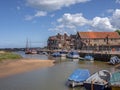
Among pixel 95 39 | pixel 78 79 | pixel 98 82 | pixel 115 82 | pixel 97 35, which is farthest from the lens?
pixel 97 35

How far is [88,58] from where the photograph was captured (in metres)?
73.5

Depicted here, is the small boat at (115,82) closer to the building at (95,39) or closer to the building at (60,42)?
the building at (95,39)

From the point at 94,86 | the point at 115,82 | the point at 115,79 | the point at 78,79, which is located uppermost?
the point at 115,79

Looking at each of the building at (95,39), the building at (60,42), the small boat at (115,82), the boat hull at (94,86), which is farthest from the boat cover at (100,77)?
the building at (60,42)

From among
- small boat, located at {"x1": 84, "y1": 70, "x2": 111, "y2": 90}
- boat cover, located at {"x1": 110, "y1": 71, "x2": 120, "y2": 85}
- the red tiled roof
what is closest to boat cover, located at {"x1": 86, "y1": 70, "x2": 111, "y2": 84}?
small boat, located at {"x1": 84, "y1": 70, "x2": 111, "y2": 90}

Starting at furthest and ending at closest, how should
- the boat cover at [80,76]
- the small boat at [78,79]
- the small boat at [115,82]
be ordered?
the boat cover at [80,76] < the small boat at [78,79] < the small boat at [115,82]

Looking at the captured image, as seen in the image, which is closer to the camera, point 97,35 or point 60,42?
point 97,35

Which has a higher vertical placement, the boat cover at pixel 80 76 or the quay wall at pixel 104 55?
the quay wall at pixel 104 55

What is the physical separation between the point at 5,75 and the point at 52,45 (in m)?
100

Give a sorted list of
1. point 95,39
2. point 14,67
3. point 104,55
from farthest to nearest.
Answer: point 95,39, point 104,55, point 14,67

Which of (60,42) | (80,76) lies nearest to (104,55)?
(80,76)

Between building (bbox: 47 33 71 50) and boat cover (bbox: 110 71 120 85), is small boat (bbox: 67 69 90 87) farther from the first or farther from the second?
building (bbox: 47 33 71 50)

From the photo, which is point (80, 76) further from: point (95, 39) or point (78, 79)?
point (95, 39)

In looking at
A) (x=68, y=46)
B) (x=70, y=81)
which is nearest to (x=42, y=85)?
(x=70, y=81)
